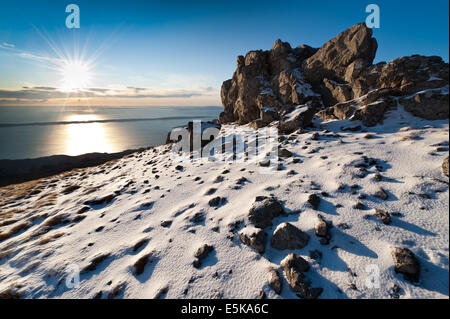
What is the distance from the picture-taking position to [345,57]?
15.7 meters

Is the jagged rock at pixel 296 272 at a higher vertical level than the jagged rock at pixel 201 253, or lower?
higher

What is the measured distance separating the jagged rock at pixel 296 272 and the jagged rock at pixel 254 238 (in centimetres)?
59

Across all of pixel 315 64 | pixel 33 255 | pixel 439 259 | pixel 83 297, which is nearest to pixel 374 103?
pixel 439 259

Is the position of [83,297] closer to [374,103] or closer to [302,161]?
[302,161]

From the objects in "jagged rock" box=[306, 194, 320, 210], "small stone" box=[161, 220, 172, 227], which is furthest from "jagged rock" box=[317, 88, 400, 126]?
"small stone" box=[161, 220, 172, 227]

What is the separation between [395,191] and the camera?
4.37 meters

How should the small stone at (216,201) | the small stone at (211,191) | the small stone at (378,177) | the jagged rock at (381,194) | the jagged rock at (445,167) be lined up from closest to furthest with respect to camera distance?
1. the jagged rock at (445,167)
2. the jagged rock at (381,194)
3. the small stone at (378,177)
4. the small stone at (216,201)
5. the small stone at (211,191)

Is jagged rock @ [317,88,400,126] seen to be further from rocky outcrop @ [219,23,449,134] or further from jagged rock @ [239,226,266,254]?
jagged rock @ [239,226,266,254]

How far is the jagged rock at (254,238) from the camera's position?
4.07 metres

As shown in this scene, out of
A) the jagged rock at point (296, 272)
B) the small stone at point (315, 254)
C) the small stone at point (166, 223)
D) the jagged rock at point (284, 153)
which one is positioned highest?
the jagged rock at point (284, 153)

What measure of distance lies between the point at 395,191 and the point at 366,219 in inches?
52.1

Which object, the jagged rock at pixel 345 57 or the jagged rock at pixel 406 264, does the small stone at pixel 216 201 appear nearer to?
the jagged rock at pixel 406 264

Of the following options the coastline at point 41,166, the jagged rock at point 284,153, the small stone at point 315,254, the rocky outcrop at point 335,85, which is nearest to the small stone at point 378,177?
the small stone at point 315,254

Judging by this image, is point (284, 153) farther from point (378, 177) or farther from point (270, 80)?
point (270, 80)
